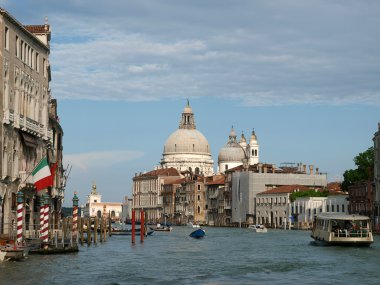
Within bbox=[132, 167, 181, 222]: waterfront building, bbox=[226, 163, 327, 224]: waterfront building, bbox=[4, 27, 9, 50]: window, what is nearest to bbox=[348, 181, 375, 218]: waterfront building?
bbox=[226, 163, 327, 224]: waterfront building

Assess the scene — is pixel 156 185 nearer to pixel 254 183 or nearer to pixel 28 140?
pixel 254 183

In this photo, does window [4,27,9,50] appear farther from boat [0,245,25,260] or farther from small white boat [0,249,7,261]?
small white boat [0,249,7,261]

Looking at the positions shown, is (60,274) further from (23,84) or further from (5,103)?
(23,84)

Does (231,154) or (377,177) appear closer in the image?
(377,177)

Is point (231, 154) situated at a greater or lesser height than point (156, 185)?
greater

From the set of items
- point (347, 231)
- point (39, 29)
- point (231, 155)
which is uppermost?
point (231, 155)

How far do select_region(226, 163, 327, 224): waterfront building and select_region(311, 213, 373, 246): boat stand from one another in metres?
86.2

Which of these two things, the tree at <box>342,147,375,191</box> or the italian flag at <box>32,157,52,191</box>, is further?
the tree at <box>342,147,375,191</box>

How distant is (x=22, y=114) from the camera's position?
43281mm

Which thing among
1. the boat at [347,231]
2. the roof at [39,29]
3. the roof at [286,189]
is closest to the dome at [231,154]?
the roof at [286,189]

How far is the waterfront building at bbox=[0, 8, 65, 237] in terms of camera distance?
132 feet

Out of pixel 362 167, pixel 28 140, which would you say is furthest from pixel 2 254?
pixel 362 167

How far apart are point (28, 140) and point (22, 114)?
115 centimetres

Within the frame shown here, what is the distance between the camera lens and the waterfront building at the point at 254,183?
141 meters
